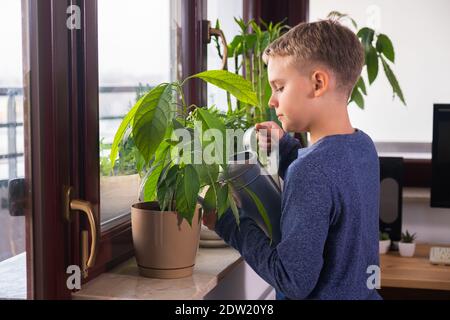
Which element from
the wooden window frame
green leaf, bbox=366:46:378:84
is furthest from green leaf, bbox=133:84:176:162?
green leaf, bbox=366:46:378:84

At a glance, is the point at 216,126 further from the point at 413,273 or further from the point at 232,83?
the point at 413,273

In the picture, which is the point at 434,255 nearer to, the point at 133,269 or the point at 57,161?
the point at 133,269

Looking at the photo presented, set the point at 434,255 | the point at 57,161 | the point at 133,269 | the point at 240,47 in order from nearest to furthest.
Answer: the point at 57,161 → the point at 133,269 → the point at 240,47 → the point at 434,255

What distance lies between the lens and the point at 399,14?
2.59m

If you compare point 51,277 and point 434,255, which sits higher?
point 51,277

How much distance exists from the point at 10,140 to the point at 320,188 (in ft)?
1.65

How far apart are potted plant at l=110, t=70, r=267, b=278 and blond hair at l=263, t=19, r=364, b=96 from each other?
0.11 m

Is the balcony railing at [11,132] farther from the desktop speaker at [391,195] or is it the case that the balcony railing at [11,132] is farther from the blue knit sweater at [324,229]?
A: the desktop speaker at [391,195]

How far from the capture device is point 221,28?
2236 millimetres

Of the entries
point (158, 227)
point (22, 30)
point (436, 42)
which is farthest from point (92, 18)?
point (436, 42)

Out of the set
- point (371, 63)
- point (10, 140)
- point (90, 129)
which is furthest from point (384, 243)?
point (10, 140)

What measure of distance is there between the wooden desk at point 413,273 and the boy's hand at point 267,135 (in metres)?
0.81

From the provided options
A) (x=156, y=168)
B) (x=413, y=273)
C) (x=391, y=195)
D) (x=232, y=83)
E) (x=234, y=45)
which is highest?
(x=234, y=45)

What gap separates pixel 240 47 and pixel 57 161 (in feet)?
3.28
